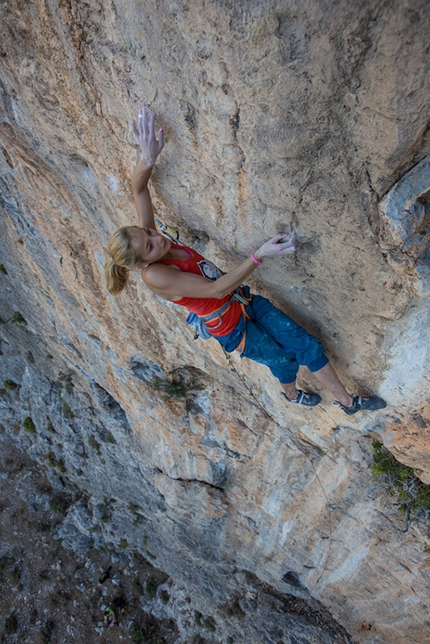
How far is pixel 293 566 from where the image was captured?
7738 mm

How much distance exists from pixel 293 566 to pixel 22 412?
1018cm

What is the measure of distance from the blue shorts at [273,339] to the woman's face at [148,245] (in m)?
1.03

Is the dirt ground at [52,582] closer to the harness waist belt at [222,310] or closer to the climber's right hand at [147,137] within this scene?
the harness waist belt at [222,310]

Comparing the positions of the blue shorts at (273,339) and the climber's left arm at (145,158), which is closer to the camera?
the climber's left arm at (145,158)

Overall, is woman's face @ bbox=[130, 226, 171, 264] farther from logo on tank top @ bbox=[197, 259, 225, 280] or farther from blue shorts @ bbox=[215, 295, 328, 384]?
blue shorts @ bbox=[215, 295, 328, 384]

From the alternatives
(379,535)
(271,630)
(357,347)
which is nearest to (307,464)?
(379,535)

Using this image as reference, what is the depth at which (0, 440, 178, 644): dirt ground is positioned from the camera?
40.0ft

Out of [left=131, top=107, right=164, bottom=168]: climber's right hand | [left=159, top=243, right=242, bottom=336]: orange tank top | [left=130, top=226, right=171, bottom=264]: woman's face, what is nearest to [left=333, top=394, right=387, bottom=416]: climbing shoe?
[left=159, top=243, right=242, bottom=336]: orange tank top

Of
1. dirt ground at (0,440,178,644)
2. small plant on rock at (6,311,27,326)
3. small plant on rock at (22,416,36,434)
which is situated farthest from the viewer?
small plant on rock at (22,416,36,434)

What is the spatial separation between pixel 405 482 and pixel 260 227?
11.7 feet

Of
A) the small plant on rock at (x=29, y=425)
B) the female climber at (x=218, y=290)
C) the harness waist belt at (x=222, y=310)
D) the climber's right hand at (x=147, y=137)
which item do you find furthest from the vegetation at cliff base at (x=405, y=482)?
the small plant on rock at (x=29, y=425)

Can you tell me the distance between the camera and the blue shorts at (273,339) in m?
3.64

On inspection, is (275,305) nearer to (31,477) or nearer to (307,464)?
(307,464)

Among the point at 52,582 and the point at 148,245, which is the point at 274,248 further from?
the point at 52,582
